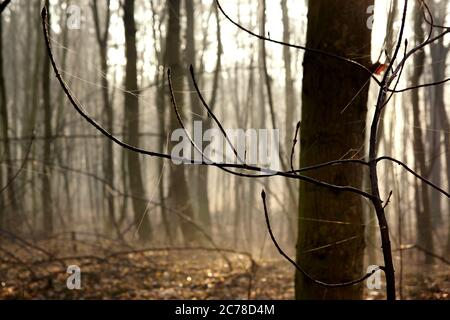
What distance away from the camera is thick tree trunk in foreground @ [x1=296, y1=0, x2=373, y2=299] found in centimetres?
255

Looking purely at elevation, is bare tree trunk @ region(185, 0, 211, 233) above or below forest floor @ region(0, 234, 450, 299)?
above

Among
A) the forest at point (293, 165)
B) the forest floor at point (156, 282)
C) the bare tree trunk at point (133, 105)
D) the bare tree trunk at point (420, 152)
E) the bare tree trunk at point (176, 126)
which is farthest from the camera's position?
the bare tree trunk at point (133, 105)

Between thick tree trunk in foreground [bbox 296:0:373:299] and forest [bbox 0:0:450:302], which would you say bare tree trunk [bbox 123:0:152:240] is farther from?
thick tree trunk in foreground [bbox 296:0:373:299]

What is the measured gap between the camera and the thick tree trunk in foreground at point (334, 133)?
8.36 ft

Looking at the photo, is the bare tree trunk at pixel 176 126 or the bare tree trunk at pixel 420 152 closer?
the bare tree trunk at pixel 420 152

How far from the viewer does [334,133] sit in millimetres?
2555

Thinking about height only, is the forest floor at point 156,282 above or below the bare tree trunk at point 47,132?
below

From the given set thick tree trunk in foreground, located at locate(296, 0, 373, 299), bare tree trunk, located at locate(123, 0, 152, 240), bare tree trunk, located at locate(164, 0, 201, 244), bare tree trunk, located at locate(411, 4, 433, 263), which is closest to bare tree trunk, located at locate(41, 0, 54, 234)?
bare tree trunk, located at locate(123, 0, 152, 240)

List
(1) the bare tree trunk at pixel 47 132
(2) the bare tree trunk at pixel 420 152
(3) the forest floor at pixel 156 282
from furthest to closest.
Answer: (1) the bare tree trunk at pixel 47 132, (2) the bare tree trunk at pixel 420 152, (3) the forest floor at pixel 156 282

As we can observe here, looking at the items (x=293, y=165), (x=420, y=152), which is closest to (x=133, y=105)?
(x=420, y=152)

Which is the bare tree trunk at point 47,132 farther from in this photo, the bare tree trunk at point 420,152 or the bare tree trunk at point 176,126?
the bare tree trunk at point 420,152

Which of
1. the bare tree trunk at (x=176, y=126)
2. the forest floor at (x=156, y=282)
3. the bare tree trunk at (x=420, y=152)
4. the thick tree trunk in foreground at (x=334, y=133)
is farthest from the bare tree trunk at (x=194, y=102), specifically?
the thick tree trunk in foreground at (x=334, y=133)

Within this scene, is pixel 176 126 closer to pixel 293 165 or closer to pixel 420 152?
pixel 420 152
